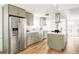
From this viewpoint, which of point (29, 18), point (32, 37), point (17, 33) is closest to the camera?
point (29, 18)

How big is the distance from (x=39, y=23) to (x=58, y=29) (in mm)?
593

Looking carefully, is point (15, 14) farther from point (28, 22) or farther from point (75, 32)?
point (75, 32)

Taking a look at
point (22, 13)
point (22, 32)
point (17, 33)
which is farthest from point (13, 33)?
point (22, 13)

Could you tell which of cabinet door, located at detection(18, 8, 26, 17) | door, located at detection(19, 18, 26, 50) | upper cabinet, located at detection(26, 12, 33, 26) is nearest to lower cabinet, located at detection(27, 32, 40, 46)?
door, located at detection(19, 18, 26, 50)

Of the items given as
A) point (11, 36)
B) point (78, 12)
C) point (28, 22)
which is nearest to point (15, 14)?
point (28, 22)

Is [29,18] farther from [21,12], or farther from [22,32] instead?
[22,32]

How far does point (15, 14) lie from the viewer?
2.76 metres

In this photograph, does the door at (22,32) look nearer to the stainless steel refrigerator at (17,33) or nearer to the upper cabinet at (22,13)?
the stainless steel refrigerator at (17,33)

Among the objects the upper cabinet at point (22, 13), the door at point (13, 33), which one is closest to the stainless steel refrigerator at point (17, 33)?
the door at point (13, 33)

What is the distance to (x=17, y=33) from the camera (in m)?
2.81

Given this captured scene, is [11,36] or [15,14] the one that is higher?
[15,14]

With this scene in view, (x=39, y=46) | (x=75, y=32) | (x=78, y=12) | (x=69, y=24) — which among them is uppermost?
(x=78, y=12)

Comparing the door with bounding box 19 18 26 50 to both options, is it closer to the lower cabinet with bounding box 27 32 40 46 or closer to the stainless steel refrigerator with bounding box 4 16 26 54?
the stainless steel refrigerator with bounding box 4 16 26 54

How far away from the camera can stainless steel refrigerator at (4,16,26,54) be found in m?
2.56
